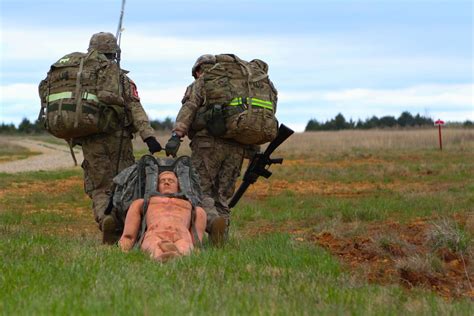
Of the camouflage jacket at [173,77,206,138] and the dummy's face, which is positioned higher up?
the camouflage jacket at [173,77,206,138]

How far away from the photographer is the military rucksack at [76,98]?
31.0 ft

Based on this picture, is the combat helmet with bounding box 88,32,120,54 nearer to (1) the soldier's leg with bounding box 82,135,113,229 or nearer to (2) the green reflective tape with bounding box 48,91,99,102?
(2) the green reflective tape with bounding box 48,91,99,102

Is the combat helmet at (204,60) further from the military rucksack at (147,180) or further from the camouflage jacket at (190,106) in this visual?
the military rucksack at (147,180)

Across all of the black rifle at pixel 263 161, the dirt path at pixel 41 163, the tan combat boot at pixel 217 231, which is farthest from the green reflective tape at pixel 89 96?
the dirt path at pixel 41 163

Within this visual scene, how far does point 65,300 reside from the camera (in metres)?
5.00

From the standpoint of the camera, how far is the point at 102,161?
9.98 metres

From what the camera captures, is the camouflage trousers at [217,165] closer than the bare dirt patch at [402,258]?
No

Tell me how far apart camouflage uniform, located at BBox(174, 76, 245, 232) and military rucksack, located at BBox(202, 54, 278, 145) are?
0.49 feet

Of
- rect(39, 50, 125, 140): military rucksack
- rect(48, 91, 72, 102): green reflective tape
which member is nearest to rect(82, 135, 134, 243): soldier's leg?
rect(39, 50, 125, 140): military rucksack

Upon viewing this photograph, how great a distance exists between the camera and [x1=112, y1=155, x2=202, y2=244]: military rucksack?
28.5 feet

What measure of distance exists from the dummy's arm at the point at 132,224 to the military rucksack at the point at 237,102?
185 centimetres

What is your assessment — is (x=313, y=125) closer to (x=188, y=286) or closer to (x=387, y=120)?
(x=387, y=120)

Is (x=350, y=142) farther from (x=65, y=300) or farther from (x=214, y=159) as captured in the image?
(x=65, y=300)

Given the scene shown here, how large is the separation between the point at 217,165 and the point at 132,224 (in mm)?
2185
